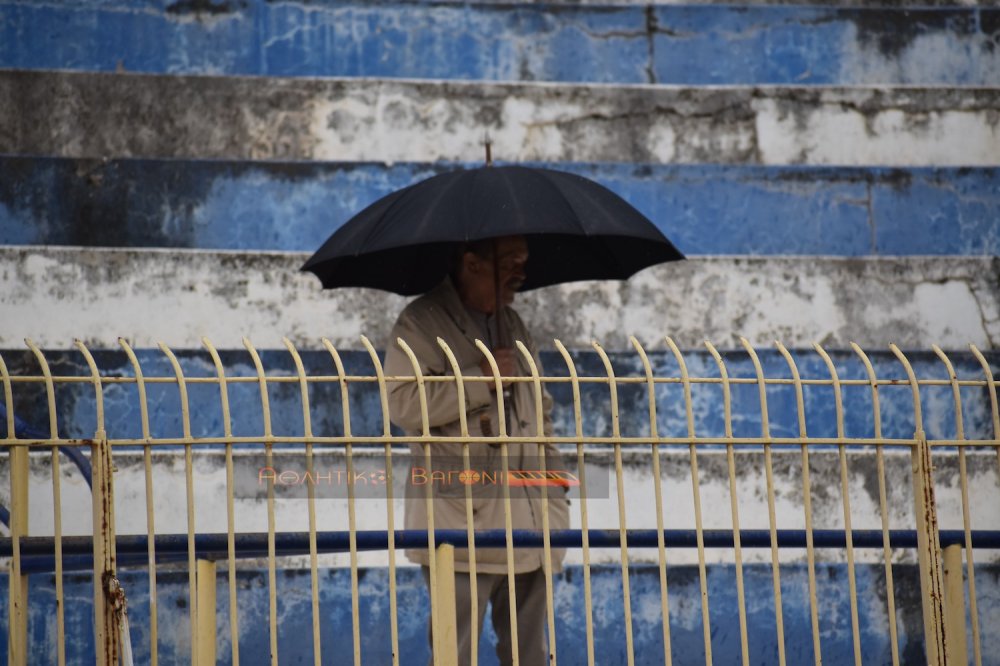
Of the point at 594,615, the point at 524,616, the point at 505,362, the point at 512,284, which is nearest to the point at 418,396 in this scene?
the point at 505,362

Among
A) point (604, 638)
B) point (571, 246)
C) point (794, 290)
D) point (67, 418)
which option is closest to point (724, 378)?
point (571, 246)

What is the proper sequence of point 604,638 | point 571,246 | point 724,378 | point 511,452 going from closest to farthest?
point 724,378 < point 511,452 < point 571,246 < point 604,638

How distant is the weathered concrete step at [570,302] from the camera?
6.74 meters

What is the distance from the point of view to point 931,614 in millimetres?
4395

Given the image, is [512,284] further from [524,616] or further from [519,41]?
[519,41]

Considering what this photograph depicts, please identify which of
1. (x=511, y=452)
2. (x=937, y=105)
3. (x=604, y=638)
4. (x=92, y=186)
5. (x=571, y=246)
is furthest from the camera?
(x=937, y=105)

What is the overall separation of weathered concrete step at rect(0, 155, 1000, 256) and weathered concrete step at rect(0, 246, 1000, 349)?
0.19 m

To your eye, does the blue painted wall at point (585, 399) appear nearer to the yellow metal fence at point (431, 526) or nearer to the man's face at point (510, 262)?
the man's face at point (510, 262)

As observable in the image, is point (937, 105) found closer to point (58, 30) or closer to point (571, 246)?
point (571, 246)

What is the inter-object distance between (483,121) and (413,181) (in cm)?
47

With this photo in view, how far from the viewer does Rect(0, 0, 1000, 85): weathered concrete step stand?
731 centimetres

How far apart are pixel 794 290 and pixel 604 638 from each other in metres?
1.83

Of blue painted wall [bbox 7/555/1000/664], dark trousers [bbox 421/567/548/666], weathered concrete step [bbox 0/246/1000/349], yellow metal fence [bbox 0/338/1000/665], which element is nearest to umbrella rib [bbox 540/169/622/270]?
yellow metal fence [bbox 0/338/1000/665]

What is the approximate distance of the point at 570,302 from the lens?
22.9 ft
